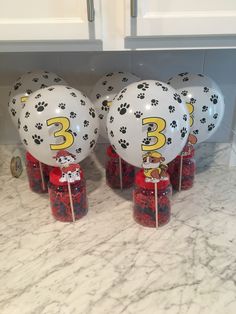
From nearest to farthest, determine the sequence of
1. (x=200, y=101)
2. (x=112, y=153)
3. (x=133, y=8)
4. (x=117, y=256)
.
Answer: (x=133, y=8) → (x=117, y=256) → (x=200, y=101) → (x=112, y=153)

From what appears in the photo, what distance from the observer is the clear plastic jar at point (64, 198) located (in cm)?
87

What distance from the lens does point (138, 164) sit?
0.82m

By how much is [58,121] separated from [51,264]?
0.33m

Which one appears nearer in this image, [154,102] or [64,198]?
[154,102]

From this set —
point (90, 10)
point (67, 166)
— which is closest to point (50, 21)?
point (90, 10)

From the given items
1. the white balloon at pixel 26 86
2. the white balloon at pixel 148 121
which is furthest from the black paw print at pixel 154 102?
the white balloon at pixel 26 86

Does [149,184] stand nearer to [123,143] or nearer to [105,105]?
[123,143]

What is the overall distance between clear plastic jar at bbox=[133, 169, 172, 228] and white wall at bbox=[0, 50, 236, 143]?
0.37 metres

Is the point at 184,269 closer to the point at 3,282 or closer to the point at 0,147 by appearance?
the point at 3,282

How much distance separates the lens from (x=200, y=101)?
90 centimetres

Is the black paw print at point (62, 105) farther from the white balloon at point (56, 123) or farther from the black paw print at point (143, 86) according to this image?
the black paw print at point (143, 86)

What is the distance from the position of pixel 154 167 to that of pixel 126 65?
0.40m

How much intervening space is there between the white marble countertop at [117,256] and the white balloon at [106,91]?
24 centimetres

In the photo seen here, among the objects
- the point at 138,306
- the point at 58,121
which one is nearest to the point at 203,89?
the point at 58,121
